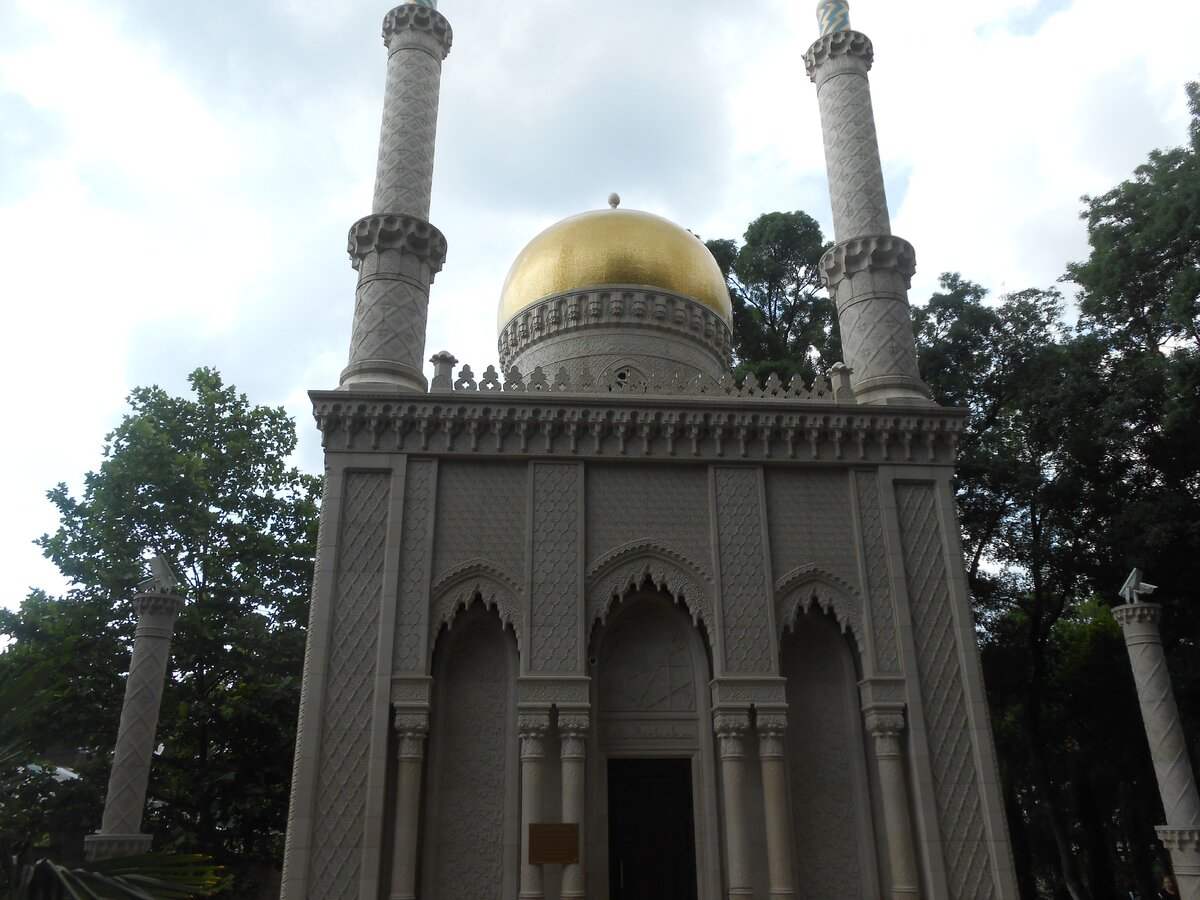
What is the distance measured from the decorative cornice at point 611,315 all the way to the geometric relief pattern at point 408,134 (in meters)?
2.97

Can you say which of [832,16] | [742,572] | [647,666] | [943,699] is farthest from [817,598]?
[832,16]

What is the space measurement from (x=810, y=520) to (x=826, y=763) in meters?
2.68

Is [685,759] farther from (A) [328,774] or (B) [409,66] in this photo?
(B) [409,66]

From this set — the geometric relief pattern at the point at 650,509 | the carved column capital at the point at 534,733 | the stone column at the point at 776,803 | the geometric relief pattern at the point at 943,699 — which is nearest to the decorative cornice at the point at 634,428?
the geometric relief pattern at the point at 650,509

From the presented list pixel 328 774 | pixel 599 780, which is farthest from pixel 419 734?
pixel 599 780

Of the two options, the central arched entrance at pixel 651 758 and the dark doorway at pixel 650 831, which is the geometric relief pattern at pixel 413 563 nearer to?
the central arched entrance at pixel 651 758

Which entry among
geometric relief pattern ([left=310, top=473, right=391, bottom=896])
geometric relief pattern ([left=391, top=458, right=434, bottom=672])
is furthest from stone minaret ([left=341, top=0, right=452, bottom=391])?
geometric relief pattern ([left=310, top=473, right=391, bottom=896])

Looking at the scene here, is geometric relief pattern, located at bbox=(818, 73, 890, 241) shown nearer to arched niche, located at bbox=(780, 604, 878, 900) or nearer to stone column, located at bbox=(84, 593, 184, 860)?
arched niche, located at bbox=(780, 604, 878, 900)

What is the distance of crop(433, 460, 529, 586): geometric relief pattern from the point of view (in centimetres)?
987

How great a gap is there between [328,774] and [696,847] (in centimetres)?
385

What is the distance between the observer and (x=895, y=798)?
9266 millimetres

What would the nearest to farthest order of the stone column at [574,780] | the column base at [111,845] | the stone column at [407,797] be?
1. the column base at [111,845]
2. the stone column at [407,797]
3. the stone column at [574,780]

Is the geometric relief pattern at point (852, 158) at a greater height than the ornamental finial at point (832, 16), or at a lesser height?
lesser

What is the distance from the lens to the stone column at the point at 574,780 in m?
8.74
